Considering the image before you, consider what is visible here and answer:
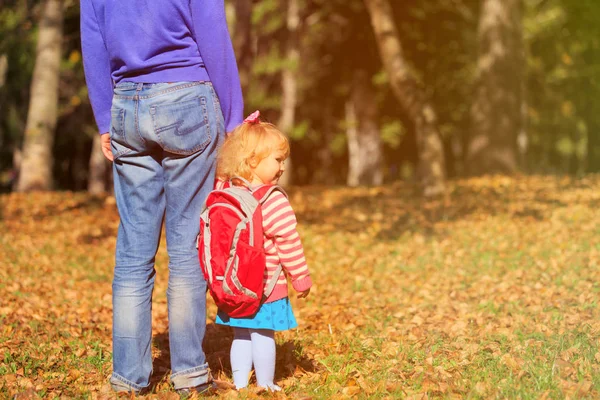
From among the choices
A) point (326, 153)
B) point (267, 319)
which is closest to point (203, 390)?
point (267, 319)

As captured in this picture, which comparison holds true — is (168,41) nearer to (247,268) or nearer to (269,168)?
(269,168)

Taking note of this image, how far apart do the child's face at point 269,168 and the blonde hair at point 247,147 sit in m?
0.02

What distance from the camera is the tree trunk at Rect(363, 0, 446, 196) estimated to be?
581 inches

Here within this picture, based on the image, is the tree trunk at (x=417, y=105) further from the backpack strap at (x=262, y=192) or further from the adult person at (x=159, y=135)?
the adult person at (x=159, y=135)

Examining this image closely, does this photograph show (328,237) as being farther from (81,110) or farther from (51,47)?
(81,110)

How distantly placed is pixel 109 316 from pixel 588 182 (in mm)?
11728

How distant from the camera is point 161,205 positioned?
4426 mm

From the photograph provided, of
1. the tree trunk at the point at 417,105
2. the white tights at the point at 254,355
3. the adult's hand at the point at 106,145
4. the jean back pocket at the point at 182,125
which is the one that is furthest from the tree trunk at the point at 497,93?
the jean back pocket at the point at 182,125

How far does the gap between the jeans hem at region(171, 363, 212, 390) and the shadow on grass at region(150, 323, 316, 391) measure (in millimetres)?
344

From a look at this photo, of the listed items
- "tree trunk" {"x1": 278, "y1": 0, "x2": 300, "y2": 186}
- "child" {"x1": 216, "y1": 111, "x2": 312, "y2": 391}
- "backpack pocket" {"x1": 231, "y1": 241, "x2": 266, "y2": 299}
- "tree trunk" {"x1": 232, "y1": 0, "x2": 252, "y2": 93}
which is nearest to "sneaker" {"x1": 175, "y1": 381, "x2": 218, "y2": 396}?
"child" {"x1": 216, "y1": 111, "x2": 312, "y2": 391}

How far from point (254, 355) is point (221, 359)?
1.15 metres

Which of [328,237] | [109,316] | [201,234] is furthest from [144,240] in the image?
[328,237]

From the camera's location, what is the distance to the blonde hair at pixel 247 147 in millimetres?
4320

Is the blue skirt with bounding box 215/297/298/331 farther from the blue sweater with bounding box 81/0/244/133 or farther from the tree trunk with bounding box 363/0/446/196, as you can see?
the tree trunk with bounding box 363/0/446/196
